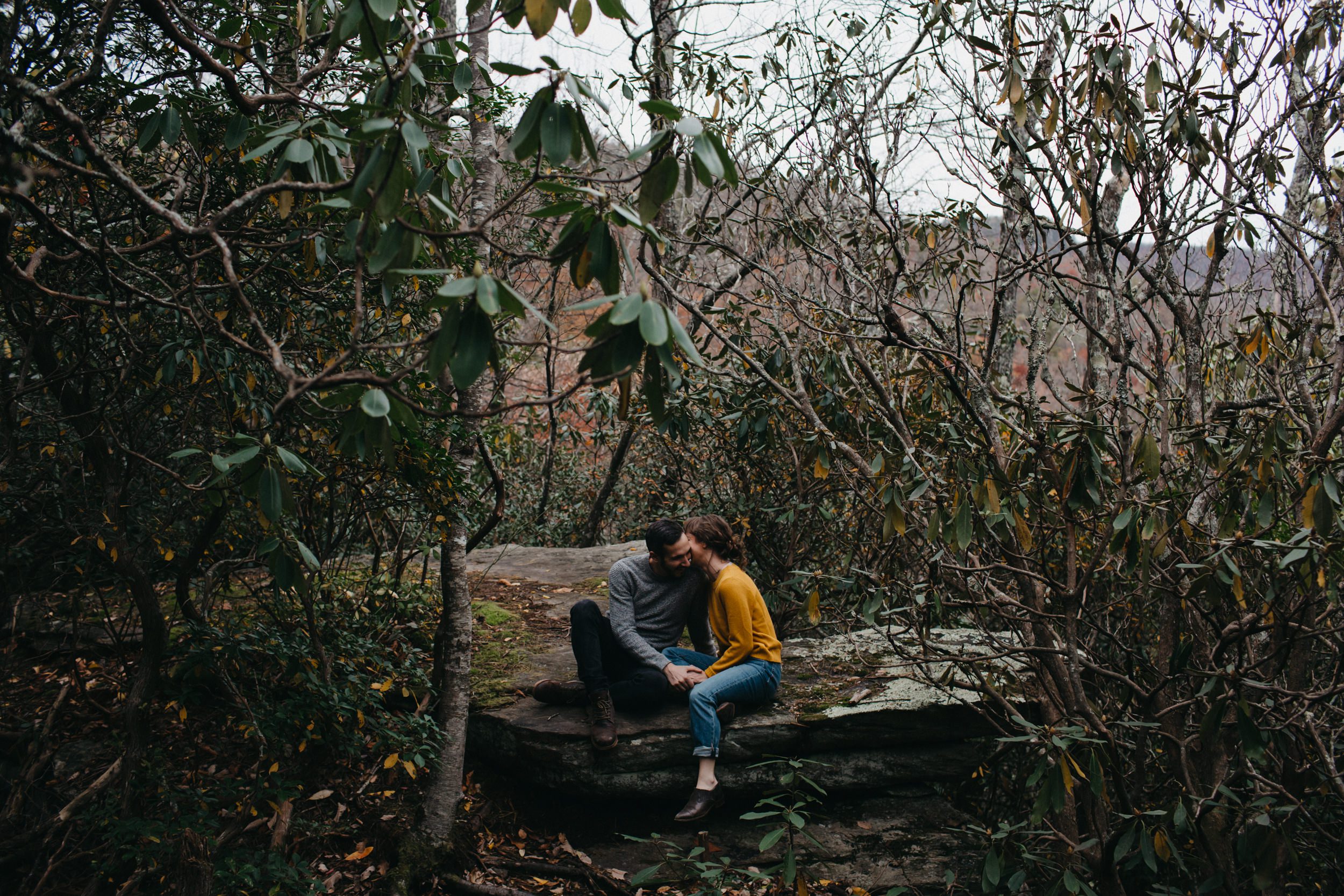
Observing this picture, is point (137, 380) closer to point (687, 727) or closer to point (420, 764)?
point (420, 764)

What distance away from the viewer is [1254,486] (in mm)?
2922

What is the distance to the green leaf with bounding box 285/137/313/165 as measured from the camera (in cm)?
186

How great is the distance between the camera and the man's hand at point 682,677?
4.20 m

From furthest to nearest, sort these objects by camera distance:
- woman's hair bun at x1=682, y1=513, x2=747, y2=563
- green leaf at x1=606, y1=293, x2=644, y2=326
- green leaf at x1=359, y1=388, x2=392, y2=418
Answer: woman's hair bun at x1=682, y1=513, x2=747, y2=563 < green leaf at x1=359, y1=388, x2=392, y2=418 < green leaf at x1=606, y1=293, x2=644, y2=326

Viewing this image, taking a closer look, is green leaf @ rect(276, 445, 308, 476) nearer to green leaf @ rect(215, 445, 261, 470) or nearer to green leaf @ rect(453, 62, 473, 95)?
green leaf @ rect(215, 445, 261, 470)

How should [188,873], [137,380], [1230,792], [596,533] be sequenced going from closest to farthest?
[188,873] → [1230,792] → [137,380] → [596,533]

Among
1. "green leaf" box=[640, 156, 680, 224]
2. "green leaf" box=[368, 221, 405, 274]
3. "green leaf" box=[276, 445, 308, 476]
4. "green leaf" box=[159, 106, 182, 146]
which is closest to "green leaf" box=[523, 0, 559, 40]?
"green leaf" box=[640, 156, 680, 224]

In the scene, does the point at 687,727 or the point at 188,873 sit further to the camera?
the point at 687,727

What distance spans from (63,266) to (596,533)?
6031 mm

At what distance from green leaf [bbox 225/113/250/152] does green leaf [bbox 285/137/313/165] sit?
583mm

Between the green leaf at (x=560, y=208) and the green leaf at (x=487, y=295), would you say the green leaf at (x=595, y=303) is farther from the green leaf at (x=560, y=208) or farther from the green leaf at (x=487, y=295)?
the green leaf at (x=560, y=208)

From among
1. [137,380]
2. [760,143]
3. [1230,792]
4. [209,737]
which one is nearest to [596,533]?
[760,143]

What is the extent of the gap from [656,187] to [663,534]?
2742mm

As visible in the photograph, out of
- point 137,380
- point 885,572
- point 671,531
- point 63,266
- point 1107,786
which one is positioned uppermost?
point 63,266
